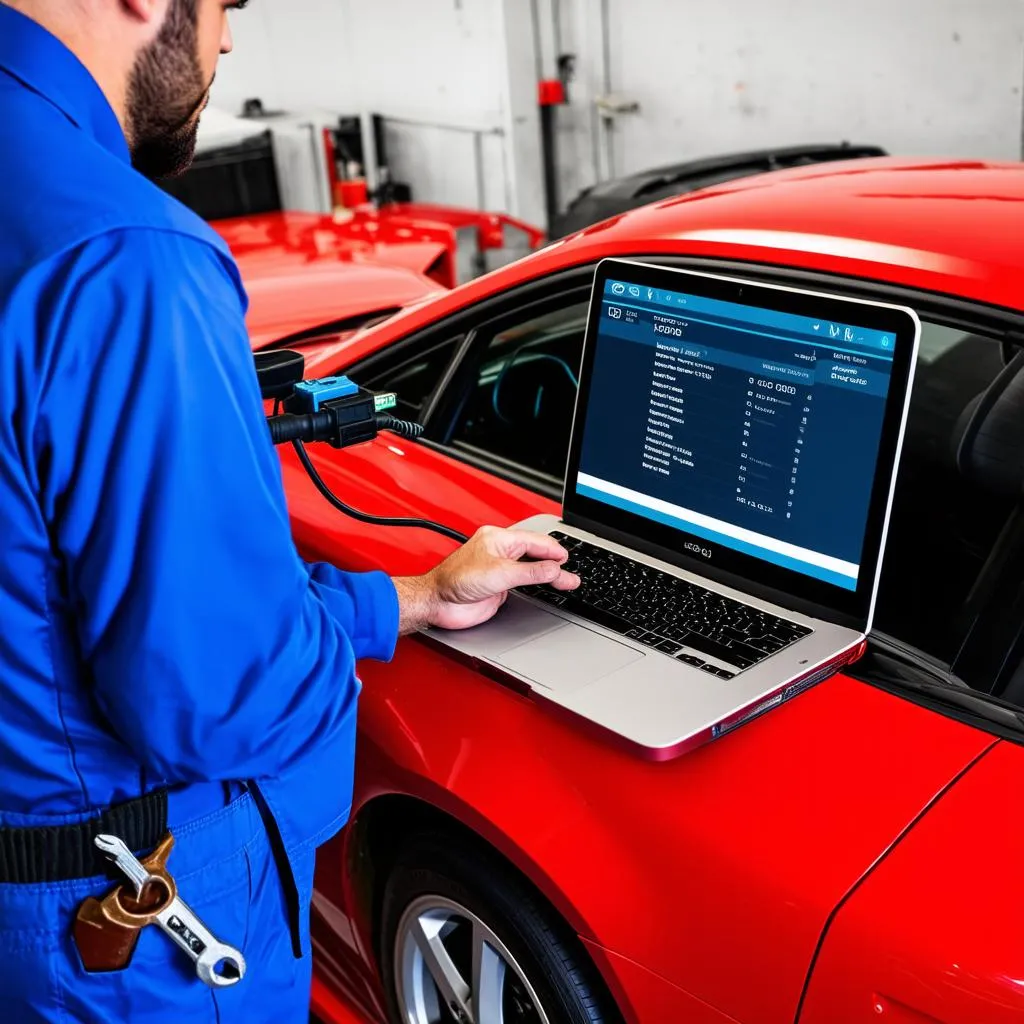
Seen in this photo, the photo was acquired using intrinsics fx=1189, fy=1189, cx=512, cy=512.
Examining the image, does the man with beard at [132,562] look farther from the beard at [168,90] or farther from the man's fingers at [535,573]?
the man's fingers at [535,573]

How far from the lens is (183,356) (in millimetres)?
963

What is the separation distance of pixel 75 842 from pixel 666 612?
A: 722 mm

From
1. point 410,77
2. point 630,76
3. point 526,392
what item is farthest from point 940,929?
point 410,77

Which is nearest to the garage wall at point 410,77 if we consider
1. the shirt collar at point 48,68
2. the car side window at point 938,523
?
the car side window at point 938,523

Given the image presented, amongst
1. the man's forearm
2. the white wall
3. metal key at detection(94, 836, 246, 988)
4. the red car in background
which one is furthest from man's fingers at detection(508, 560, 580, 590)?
the white wall

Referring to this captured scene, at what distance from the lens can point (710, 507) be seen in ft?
4.89

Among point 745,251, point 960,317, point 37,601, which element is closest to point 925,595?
point 960,317

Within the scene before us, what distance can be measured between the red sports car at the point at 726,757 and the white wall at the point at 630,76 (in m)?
2.76

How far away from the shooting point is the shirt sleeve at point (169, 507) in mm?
942

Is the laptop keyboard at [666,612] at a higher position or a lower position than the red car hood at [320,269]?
lower

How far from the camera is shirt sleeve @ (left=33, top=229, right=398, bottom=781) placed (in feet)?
3.09

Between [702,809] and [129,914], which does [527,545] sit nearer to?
[702,809]

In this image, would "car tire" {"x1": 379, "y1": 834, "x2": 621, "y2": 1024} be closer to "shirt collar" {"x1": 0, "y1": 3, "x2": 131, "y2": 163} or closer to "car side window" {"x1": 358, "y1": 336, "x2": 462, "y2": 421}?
"car side window" {"x1": 358, "y1": 336, "x2": 462, "y2": 421}

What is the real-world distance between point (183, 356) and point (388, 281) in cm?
214
